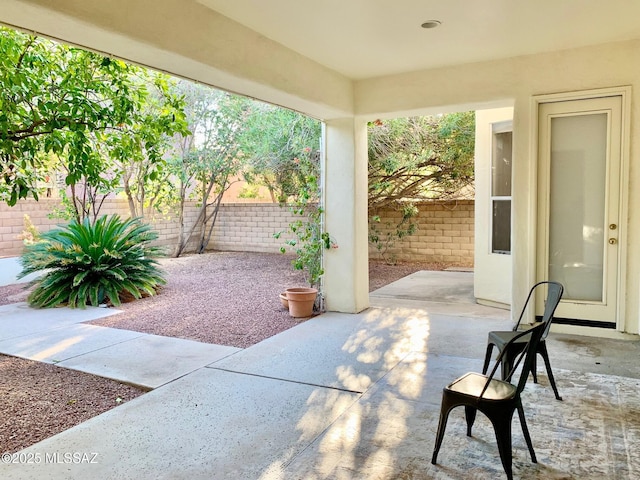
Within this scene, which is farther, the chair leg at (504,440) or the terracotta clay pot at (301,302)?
the terracotta clay pot at (301,302)

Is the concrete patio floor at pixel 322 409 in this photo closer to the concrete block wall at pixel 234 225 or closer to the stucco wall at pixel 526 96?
the stucco wall at pixel 526 96

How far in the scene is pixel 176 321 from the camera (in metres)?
5.58

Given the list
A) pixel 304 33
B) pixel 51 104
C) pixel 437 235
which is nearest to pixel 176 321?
pixel 51 104

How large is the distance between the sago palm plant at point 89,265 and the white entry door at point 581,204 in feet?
17.4

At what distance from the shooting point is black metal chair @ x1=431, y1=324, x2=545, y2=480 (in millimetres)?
2195

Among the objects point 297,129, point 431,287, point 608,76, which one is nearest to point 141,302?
point 297,129

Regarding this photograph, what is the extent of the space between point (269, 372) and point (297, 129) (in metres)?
4.76

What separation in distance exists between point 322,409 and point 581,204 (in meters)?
3.45

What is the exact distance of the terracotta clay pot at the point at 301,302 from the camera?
5.64 metres

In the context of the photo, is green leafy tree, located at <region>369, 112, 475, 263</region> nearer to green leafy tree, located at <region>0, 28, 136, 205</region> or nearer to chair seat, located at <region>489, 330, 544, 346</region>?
green leafy tree, located at <region>0, 28, 136, 205</region>

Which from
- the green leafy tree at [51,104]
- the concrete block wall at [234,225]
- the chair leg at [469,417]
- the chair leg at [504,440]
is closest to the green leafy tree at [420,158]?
the concrete block wall at [234,225]

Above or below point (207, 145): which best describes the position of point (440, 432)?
below

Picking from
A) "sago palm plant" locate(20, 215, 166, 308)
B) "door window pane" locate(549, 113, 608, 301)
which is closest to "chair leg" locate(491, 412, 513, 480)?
"door window pane" locate(549, 113, 608, 301)

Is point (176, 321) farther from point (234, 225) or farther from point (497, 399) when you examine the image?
point (234, 225)
